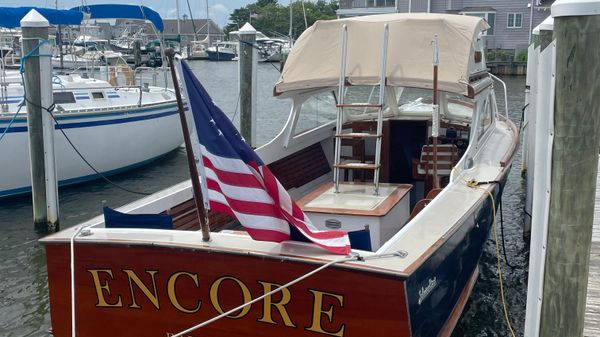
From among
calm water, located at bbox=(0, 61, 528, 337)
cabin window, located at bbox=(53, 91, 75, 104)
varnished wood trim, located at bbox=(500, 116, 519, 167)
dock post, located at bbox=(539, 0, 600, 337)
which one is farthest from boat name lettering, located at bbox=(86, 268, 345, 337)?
cabin window, located at bbox=(53, 91, 75, 104)

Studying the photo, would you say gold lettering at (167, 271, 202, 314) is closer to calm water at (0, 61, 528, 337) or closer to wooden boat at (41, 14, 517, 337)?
wooden boat at (41, 14, 517, 337)

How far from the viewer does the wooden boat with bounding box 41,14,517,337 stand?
4254 mm

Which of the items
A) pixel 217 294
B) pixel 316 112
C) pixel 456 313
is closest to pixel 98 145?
pixel 316 112

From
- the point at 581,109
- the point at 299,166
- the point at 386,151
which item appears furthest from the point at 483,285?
the point at 581,109

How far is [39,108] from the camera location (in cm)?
920

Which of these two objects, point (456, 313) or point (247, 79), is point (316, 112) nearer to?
point (456, 313)

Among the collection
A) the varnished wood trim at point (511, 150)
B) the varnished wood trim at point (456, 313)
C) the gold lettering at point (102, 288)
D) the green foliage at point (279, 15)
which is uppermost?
the green foliage at point (279, 15)

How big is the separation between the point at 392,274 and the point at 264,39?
207ft

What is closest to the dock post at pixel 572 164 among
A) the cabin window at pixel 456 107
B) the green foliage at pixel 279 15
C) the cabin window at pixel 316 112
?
the cabin window at pixel 316 112

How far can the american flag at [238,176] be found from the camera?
427 cm

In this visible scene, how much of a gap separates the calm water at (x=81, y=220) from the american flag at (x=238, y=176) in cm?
322

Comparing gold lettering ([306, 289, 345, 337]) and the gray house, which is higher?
the gray house

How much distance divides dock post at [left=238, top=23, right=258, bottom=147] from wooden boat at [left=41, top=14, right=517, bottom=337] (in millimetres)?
3512

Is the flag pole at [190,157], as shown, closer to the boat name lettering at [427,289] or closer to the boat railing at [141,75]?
the boat name lettering at [427,289]
